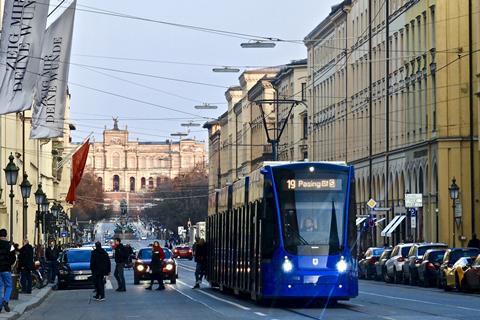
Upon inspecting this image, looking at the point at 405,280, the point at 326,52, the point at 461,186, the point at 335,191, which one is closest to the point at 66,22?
the point at 335,191

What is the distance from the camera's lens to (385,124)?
3391 inches

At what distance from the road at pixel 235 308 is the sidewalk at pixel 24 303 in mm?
249

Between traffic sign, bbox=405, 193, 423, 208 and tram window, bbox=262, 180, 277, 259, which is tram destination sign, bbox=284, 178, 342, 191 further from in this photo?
traffic sign, bbox=405, 193, 423, 208

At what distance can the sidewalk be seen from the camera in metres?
31.1

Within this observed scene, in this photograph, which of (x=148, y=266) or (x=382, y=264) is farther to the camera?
(x=382, y=264)

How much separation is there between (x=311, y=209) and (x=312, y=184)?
0.59 m

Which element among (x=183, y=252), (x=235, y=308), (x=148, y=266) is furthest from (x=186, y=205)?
(x=235, y=308)

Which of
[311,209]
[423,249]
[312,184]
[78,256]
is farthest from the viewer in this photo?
[78,256]

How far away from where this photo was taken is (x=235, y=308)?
3291cm

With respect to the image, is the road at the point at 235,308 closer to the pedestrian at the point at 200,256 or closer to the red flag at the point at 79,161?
the pedestrian at the point at 200,256

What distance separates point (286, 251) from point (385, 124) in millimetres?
55203

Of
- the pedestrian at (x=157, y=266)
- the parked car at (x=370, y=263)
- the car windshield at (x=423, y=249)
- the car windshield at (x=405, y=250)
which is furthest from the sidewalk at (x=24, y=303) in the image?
the parked car at (x=370, y=263)

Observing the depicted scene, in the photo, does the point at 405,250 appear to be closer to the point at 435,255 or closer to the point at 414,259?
the point at 414,259

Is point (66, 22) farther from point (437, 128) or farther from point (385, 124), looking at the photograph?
point (385, 124)
